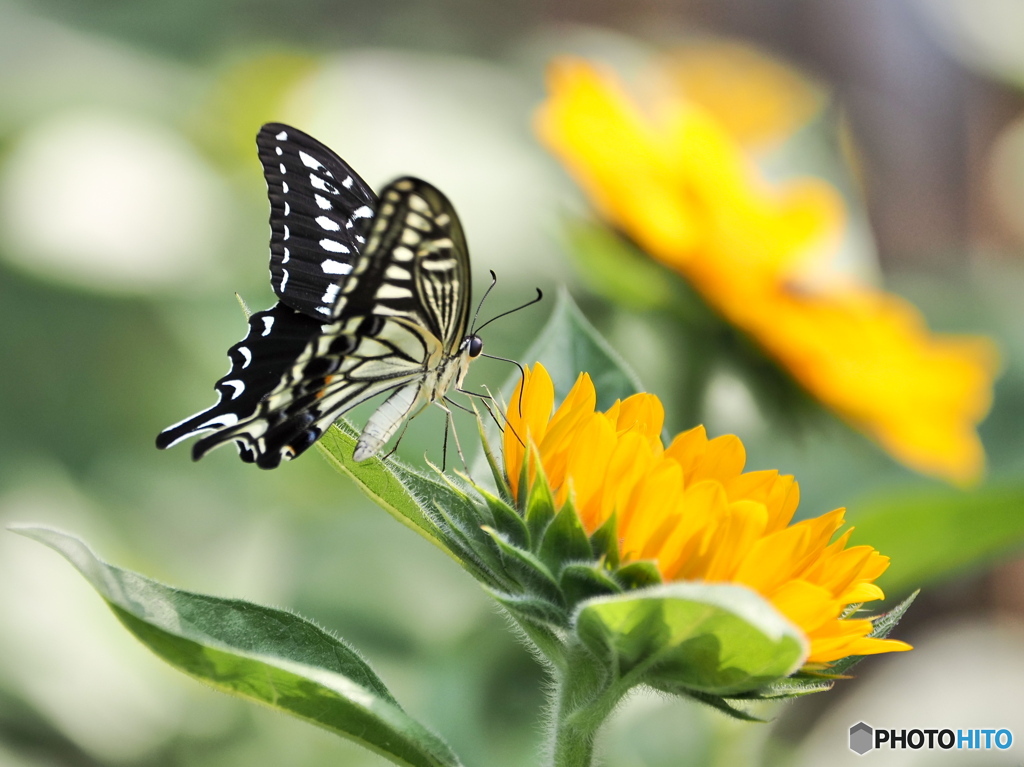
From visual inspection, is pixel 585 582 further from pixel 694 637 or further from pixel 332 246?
pixel 332 246

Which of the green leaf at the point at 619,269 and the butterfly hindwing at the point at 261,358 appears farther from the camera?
the green leaf at the point at 619,269

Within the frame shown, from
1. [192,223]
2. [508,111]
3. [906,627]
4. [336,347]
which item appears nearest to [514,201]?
[508,111]

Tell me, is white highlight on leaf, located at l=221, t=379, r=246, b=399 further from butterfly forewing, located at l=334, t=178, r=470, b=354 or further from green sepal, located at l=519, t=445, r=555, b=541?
green sepal, located at l=519, t=445, r=555, b=541

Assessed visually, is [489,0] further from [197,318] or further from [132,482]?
[132,482]

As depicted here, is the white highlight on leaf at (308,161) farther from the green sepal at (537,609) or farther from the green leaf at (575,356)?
the green sepal at (537,609)

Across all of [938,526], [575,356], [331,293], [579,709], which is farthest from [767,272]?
[579,709]

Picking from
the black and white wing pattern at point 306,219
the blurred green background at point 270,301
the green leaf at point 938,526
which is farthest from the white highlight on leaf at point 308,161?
the green leaf at point 938,526

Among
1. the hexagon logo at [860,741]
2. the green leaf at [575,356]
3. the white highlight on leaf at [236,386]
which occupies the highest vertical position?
the green leaf at [575,356]
